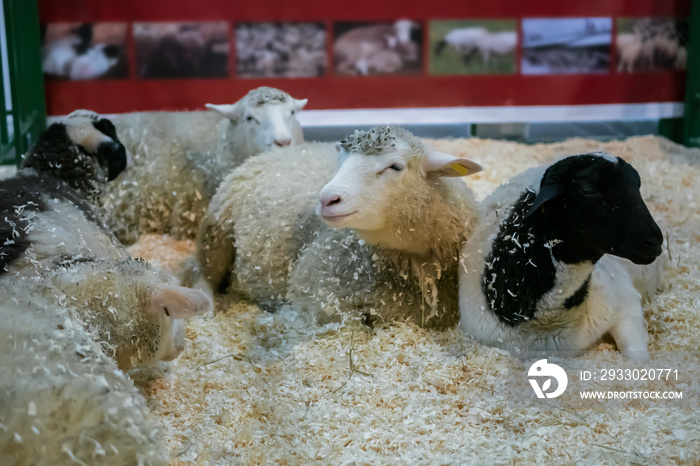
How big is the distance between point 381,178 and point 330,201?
0.28 meters

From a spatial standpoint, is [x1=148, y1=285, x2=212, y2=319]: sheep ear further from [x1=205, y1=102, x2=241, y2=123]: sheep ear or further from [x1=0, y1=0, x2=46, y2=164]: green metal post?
[x1=0, y1=0, x2=46, y2=164]: green metal post

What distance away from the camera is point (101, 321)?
9.29 ft

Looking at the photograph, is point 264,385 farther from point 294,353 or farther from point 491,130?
point 491,130

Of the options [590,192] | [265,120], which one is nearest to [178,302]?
[590,192]

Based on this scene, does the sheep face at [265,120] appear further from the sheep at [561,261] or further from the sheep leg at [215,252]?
the sheep at [561,261]

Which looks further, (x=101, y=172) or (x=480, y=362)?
(x=101, y=172)

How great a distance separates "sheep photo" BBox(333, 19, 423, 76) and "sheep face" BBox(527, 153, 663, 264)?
3857 mm

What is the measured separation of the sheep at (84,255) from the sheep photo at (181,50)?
234 cm

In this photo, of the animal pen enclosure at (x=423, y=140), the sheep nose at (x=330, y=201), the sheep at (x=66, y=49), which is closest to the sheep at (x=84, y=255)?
the animal pen enclosure at (x=423, y=140)

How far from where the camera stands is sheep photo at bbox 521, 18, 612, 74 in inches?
269

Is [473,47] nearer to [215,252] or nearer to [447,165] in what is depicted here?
[215,252]

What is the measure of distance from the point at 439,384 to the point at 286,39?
4.37 m

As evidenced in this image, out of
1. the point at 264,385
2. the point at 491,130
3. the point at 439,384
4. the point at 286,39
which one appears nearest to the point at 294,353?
the point at 264,385

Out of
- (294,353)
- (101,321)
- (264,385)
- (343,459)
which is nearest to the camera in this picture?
(343,459)
